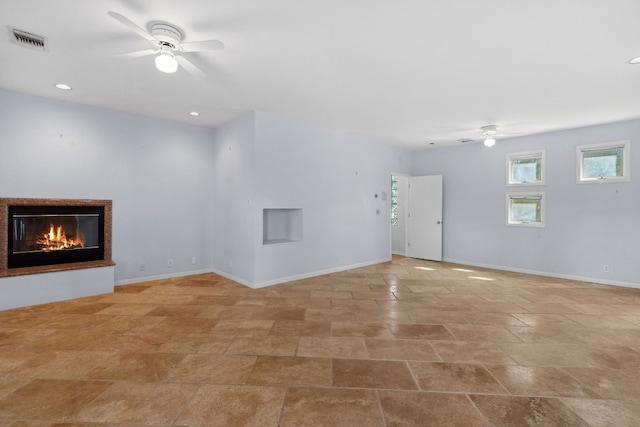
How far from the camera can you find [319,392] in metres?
2.16

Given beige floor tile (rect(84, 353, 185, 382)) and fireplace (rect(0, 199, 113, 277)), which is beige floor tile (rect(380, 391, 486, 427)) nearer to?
beige floor tile (rect(84, 353, 185, 382))

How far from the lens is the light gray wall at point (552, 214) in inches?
203

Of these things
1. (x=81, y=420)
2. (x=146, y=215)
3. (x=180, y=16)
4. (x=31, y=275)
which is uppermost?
(x=180, y=16)

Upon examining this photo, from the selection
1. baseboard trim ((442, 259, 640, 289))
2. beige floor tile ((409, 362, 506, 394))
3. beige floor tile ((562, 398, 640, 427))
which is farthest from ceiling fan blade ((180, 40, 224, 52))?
baseboard trim ((442, 259, 640, 289))

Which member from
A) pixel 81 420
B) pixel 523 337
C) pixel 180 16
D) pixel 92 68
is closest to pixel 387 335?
pixel 523 337

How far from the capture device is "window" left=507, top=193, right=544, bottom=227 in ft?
20.0

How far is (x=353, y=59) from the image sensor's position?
10.1ft

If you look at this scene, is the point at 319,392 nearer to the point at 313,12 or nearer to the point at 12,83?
the point at 313,12

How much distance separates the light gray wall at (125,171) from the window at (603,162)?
7139 millimetres

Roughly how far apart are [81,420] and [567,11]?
4.50 meters

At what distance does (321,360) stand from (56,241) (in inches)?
176

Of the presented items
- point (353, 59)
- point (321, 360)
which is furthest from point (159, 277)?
point (353, 59)

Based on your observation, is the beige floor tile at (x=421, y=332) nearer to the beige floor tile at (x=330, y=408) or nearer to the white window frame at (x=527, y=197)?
the beige floor tile at (x=330, y=408)

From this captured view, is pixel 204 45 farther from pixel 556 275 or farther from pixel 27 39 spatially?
pixel 556 275
